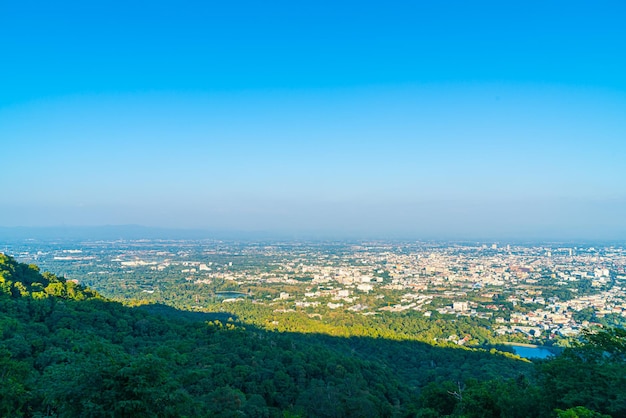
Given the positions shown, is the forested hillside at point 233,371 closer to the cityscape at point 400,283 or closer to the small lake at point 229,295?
the cityscape at point 400,283

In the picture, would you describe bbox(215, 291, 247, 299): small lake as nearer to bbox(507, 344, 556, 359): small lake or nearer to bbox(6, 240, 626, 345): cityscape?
bbox(6, 240, 626, 345): cityscape

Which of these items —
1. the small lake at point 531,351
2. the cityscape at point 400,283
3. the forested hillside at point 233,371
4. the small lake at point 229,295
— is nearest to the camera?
the forested hillside at point 233,371

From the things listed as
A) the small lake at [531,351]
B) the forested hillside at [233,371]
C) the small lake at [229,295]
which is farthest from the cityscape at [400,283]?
the forested hillside at [233,371]

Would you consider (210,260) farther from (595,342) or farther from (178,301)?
(595,342)

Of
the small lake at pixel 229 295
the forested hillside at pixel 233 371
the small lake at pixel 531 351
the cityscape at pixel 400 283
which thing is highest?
the forested hillside at pixel 233 371

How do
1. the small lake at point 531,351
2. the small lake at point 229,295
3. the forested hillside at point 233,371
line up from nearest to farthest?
the forested hillside at point 233,371 → the small lake at point 531,351 → the small lake at point 229,295

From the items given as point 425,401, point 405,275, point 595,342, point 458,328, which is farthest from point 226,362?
point 405,275

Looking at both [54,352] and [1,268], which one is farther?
[1,268]
